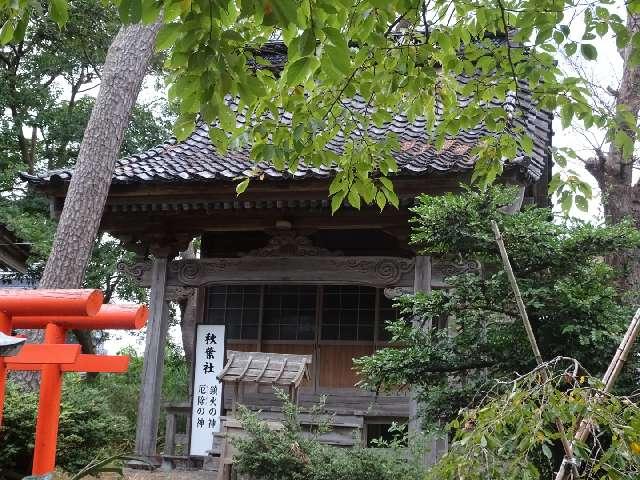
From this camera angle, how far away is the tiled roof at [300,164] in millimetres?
7473

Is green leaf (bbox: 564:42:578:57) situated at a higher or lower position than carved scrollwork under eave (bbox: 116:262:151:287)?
higher

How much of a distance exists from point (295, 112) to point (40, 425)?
Answer: 2452mm

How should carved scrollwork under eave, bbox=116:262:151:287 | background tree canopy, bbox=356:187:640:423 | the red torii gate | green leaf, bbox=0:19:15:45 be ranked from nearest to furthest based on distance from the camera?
green leaf, bbox=0:19:15:45 < the red torii gate < background tree canopy, bbox=356:187:640:423 < carved scrollwork under eave, bbox=116:262:151:287

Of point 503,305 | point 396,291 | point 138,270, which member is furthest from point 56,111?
point 503,305

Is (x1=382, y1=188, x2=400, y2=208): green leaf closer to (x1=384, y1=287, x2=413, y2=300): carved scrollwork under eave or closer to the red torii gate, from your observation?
the red torii gate

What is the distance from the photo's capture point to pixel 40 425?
14.8ft

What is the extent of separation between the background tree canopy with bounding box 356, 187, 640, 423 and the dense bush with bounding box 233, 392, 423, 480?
21.5 inches

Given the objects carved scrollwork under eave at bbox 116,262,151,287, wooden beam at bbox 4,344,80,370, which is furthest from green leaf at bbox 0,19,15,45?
carved scrollwork under eave at bbox 116,262,151,287

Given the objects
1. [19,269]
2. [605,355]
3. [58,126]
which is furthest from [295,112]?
[58,126]

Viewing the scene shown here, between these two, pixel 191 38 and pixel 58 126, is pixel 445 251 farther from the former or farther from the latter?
pixel 58 126

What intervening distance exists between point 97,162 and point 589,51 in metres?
5.82

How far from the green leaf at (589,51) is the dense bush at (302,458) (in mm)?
3444

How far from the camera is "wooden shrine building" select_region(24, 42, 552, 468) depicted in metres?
7.99

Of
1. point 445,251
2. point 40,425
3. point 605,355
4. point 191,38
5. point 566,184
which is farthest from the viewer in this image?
point 445,251
